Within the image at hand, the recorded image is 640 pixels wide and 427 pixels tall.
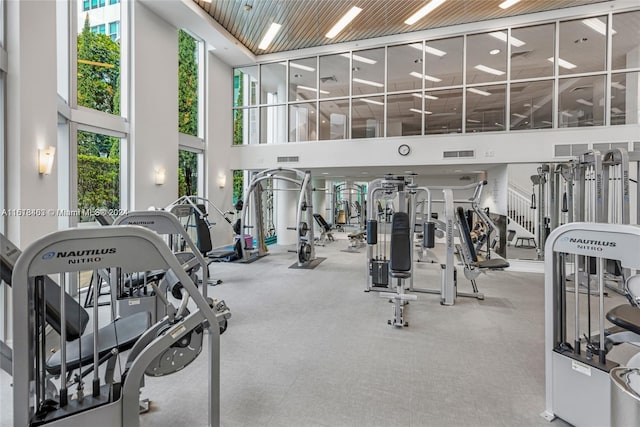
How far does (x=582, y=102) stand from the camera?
6.57 meters

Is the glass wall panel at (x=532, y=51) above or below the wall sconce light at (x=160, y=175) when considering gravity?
above

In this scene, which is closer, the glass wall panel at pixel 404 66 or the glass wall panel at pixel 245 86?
the glass wall panel at pixel 404 66

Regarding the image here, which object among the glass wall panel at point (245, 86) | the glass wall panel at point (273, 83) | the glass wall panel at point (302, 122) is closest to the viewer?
the glass wall panel at point (302, 122)

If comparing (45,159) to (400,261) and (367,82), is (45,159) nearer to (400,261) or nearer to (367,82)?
(400,261)

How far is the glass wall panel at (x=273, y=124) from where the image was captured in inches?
348

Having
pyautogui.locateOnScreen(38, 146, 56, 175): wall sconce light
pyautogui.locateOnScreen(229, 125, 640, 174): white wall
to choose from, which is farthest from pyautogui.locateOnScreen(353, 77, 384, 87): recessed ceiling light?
pyautogui.locateOnScreen(38, 146, 56, 175): wall sconce light

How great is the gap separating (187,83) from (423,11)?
5.49 meters

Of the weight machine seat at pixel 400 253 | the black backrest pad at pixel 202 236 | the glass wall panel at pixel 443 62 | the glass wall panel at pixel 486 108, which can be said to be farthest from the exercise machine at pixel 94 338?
the glass wall panel at pixel 443 62

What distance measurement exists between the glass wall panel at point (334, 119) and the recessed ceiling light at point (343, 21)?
1492mm

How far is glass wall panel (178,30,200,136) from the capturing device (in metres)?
7.62

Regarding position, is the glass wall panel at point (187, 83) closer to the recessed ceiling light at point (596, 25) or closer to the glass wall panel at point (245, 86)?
the glass wall panel at point (245, 86)

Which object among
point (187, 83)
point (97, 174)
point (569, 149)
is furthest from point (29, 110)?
point (569, 149)

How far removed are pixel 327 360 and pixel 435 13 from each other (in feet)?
23.7

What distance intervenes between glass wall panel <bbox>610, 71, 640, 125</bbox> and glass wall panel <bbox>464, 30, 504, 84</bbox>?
196cm
